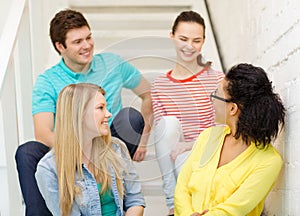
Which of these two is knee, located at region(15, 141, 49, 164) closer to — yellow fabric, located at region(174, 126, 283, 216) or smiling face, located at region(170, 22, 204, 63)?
yellow fabric, located at region(174, 126, 283, 216)

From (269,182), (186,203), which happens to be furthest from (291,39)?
(186,203)

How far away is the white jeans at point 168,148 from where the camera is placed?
1.72 metres

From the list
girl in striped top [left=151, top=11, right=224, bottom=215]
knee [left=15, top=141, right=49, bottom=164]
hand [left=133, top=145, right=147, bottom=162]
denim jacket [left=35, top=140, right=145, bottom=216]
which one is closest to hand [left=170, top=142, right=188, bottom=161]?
girl in striped top [left=151, top=11, right=224, bottom=215]

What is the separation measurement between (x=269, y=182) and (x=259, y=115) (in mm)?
216

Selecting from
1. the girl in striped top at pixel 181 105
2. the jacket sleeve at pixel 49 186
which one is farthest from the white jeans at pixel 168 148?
the jacket sleeve at pixel 49 186

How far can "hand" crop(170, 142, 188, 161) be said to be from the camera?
1.80 metres

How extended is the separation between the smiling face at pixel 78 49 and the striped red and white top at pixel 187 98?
1.55 feet

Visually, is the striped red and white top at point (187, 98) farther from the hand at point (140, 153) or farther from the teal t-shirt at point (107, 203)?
the teal t-shirt at point (107, 203)

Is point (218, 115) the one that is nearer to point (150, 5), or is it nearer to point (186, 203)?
point (186, 203)

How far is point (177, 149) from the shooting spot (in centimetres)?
184

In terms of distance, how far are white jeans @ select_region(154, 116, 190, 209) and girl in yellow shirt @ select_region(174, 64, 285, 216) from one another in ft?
0.31

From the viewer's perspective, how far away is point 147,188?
79.1 inches

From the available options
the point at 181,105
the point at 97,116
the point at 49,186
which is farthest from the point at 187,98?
the point at 49,186

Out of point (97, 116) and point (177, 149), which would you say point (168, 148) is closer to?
point (177, 149)
